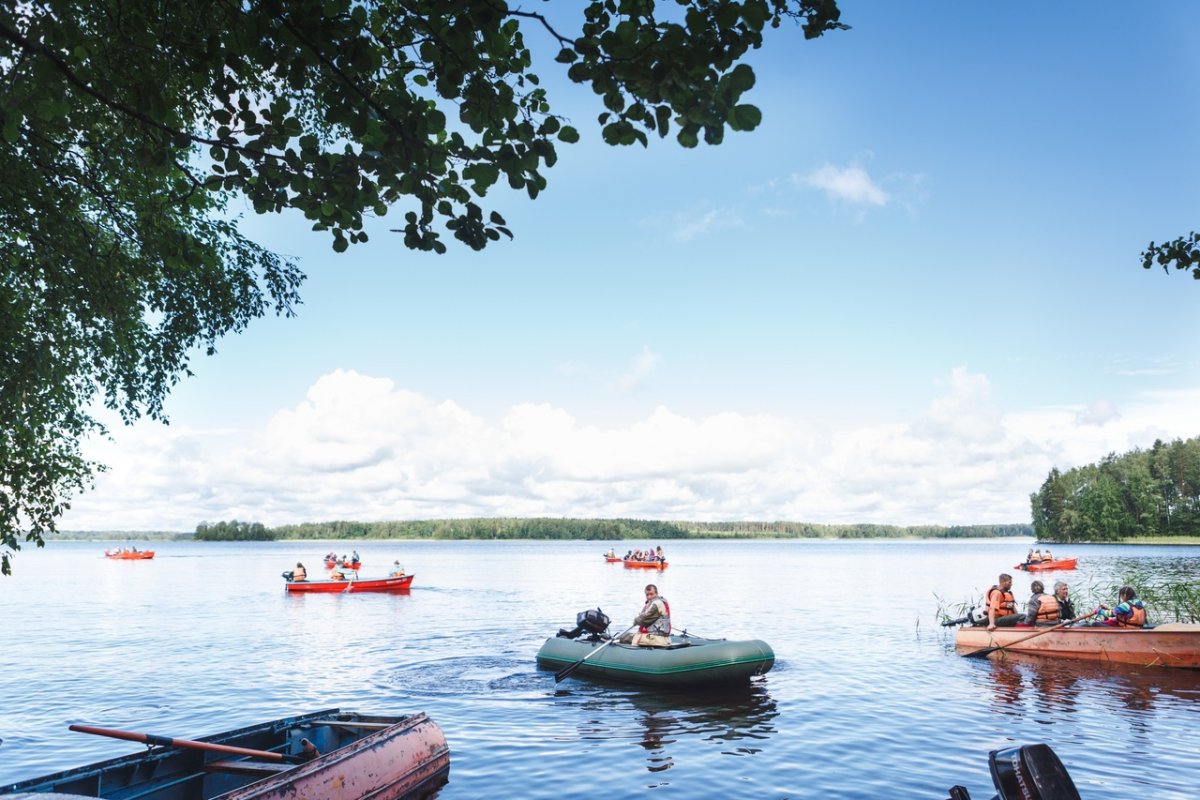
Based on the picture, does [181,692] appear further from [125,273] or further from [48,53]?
[48,53]

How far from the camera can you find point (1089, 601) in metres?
35.9

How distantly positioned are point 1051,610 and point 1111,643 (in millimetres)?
1749

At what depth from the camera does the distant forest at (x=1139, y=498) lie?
11512 centimetres

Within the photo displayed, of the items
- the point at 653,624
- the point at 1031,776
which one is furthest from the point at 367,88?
the point at 653,624

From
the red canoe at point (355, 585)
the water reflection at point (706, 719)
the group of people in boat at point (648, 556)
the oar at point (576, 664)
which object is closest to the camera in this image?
the water reflection at point (706, 719)

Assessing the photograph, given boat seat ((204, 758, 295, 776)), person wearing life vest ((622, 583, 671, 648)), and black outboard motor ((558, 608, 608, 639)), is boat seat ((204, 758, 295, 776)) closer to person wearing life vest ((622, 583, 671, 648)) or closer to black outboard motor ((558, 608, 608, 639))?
person wearing life vest ((622, 583, 671, 648))

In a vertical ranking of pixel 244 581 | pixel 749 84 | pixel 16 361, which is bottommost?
pixel 244 581

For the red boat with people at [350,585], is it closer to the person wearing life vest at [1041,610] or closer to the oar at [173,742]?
the person wearing life vest at [1041,610]

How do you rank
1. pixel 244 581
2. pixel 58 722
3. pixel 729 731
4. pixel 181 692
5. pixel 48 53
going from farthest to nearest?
1. pixel 244 581
2. pixel 181 692
3. pixel 58 722
4. pixel 729 731
5. pixel 48 53

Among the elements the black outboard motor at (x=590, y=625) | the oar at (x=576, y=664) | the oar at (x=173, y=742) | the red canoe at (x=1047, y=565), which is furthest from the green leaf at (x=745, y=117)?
the red canoe at (x=1047, y=565)

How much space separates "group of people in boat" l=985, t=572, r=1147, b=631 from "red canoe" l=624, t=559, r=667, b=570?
53.0 m

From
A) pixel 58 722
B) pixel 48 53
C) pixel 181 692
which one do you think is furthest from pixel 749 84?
pixel 181 692

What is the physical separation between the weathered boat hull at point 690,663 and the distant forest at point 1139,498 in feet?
399

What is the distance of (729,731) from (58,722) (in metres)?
13.5
